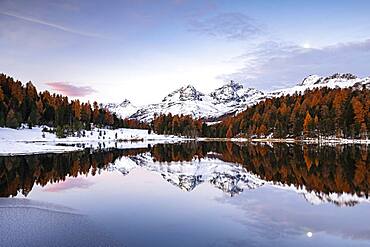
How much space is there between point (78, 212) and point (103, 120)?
542ft

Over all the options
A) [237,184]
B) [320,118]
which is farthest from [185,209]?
[320,118]

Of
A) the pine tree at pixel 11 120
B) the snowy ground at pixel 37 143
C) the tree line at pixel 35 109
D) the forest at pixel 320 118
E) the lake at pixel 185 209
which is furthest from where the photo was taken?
the forest at pixel 320 118

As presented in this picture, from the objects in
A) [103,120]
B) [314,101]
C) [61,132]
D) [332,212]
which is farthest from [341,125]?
[332,212]

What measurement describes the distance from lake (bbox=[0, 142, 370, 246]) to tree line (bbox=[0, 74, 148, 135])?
273 feet

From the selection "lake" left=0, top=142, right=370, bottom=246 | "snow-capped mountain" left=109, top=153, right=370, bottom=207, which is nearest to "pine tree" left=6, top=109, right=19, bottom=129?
"snow-capped mountain" left=109, top=153, right=370, bottom=207

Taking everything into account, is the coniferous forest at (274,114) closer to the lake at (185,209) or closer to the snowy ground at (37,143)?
the snowy ground at (37,143)

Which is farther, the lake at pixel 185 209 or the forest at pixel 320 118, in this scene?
the forest at pixel 320 118

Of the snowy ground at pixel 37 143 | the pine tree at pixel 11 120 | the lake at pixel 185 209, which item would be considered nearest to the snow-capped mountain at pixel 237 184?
the lake at pixel 185 209

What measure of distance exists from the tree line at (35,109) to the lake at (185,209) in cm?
8308

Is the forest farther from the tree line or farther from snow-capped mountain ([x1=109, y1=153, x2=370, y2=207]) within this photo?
snow-capped mountain ([x1=109, y1=153, x2=370, y2=207])

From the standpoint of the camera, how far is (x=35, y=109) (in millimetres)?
126750

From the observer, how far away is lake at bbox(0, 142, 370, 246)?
1545cm

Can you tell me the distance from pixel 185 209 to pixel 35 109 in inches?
4606

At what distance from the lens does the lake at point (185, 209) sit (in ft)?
50.7
